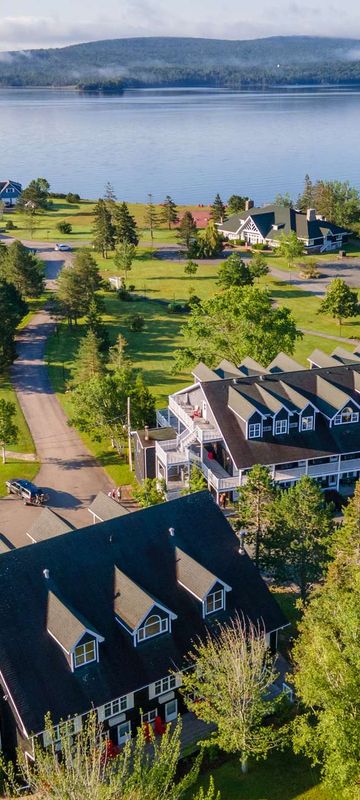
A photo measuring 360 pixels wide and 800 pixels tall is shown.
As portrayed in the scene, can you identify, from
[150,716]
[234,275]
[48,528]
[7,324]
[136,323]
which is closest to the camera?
[150,716]

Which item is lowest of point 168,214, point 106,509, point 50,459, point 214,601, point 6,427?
point 50,459

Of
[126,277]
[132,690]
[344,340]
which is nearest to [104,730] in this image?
[132,690]

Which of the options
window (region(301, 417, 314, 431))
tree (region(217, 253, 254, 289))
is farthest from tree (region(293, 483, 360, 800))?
tree (region(217, 253, 254, 289))

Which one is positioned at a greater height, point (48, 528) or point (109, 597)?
point (48, 528)

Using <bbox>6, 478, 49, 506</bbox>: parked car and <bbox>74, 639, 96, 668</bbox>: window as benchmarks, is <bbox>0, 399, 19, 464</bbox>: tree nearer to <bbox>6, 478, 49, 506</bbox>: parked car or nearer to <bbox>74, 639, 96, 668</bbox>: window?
<bbox>6, 478, 49, 506</bbox>: parked car

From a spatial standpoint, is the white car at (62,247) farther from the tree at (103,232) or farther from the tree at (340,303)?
the tree at (340,303)

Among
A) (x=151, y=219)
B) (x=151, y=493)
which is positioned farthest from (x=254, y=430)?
(x=151, y=219)

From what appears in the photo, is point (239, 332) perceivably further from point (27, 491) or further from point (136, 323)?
point (136, 323)
